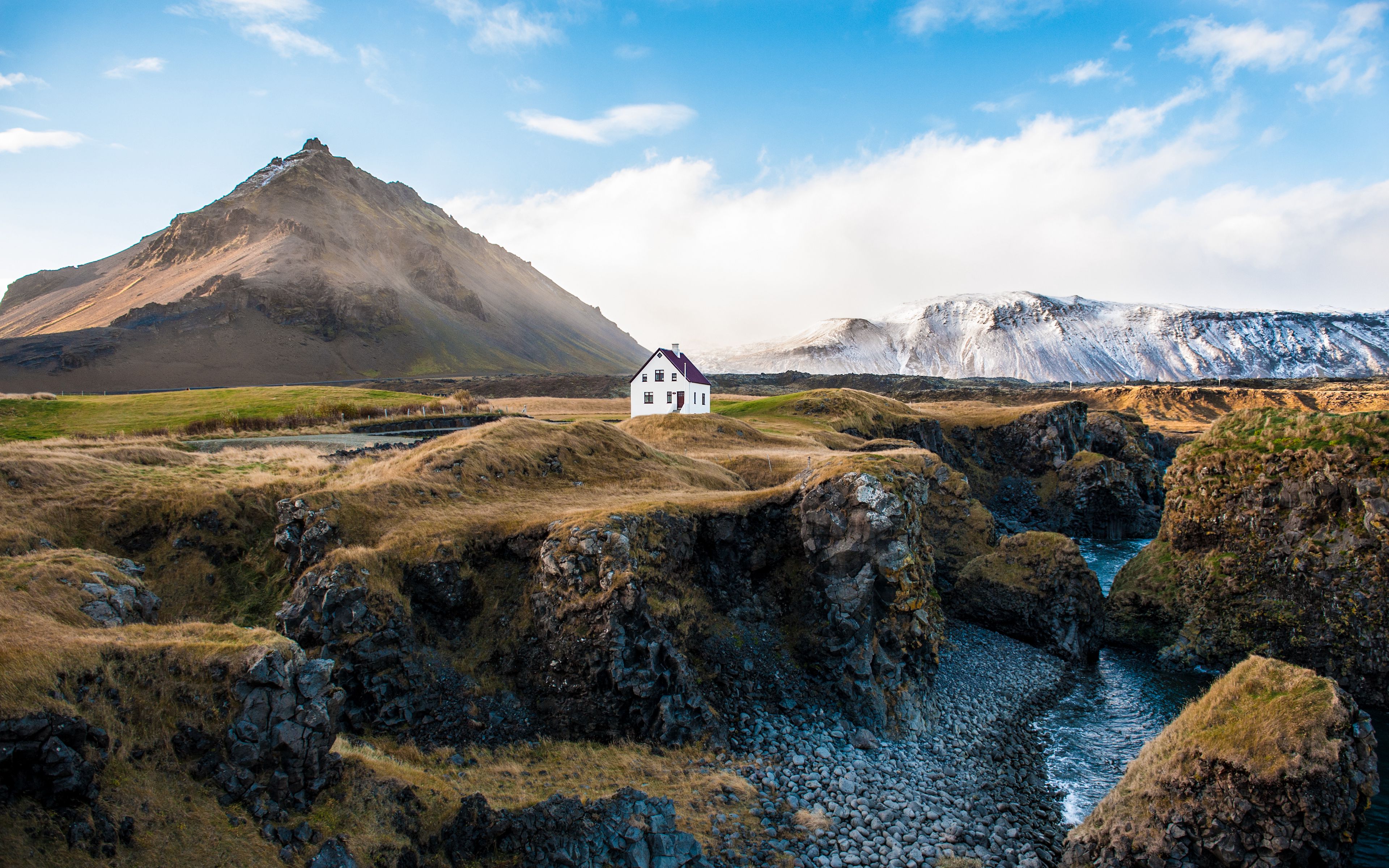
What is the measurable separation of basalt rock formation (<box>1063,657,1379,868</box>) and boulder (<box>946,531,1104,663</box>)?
14797mm

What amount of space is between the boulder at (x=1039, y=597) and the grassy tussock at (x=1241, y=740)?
14.2m

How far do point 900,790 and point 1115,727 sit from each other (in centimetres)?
1149

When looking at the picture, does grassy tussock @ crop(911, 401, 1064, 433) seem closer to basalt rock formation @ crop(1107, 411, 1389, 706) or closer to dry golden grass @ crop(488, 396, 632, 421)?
dry golden grass @ crop(488, 396, 632, 421)

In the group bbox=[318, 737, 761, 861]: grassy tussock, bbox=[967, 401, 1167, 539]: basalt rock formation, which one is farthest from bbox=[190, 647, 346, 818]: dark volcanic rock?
bbox=[967, 401, 1167, 539]: basalt rock formation

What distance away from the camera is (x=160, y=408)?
54875 millimetres

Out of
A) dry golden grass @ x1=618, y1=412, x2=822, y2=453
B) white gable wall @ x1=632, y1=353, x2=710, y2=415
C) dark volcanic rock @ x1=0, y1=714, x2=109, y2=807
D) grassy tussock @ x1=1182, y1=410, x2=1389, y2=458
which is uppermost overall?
white gable wall @ x1=632, y1=353, x2=710, y2=415

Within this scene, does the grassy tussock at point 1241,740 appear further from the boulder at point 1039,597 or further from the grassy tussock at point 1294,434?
the grassy tussock at point 1294,434

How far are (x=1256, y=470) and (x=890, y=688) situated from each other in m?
21.4

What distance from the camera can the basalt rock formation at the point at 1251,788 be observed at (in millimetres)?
14023

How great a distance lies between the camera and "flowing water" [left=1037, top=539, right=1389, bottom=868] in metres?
19.2

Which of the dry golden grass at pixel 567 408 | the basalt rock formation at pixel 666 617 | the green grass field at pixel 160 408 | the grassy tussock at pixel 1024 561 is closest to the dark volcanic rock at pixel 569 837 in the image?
the basalt rock formation at pixel 666 617

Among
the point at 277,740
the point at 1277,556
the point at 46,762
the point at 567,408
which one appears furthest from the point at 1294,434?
the point at 567,408

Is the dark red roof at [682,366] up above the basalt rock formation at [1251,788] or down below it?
above

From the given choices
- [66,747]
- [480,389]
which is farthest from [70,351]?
[66,747]
